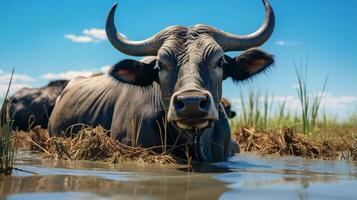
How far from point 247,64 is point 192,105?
81.1 inches

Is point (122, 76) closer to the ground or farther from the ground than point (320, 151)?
farther from the ground

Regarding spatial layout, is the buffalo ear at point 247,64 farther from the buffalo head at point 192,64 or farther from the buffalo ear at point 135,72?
the buffalo ear at point 135,72

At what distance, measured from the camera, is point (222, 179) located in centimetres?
368

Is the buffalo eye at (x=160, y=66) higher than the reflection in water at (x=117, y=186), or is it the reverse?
the buffalo eye at (x=160, y=66)

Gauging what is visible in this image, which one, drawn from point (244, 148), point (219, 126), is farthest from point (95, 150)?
point (244, 148)

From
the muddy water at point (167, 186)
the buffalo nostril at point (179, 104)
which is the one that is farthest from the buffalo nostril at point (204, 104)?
the muddy water at point (167, 186)

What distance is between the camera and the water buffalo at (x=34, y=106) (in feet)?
41.1

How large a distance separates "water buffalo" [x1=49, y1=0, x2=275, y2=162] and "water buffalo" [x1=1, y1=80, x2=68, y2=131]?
5.76 metres

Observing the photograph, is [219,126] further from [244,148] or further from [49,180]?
[49,180]

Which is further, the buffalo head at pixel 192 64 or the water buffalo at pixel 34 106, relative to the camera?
the water buffalo at pixel 34 106

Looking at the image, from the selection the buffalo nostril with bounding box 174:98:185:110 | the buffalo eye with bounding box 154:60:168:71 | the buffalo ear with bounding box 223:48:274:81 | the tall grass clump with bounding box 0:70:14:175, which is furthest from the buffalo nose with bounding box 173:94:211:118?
the buffalo ear with bounding box 223:48:274:81

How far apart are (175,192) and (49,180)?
93cm

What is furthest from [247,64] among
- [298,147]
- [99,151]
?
[99,151]

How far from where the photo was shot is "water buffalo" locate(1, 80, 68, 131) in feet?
41.1
